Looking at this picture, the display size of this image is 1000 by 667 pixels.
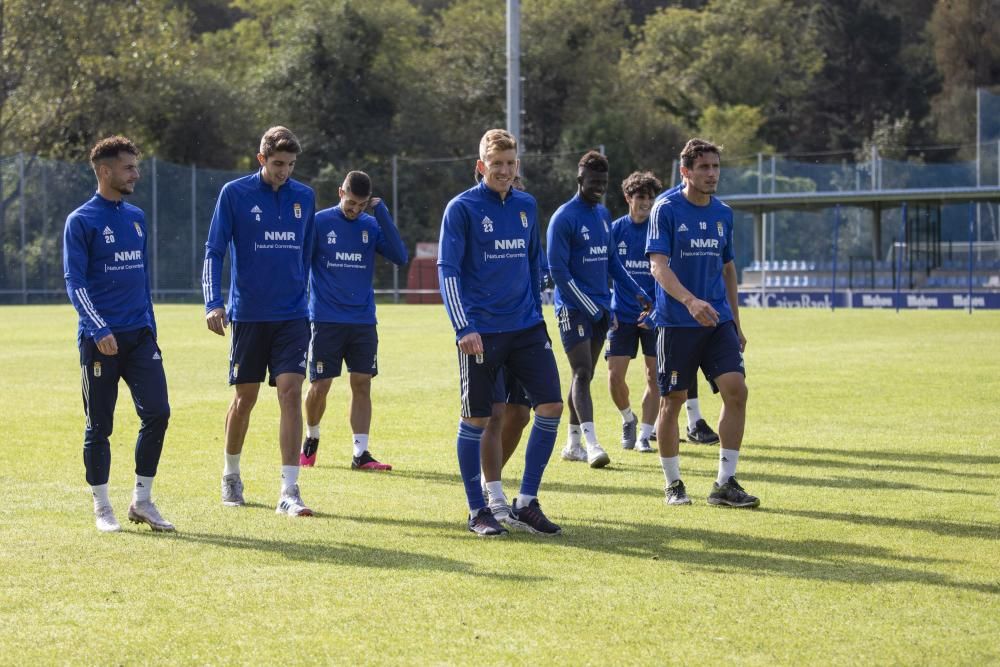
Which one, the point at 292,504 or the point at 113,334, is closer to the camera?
the point at 113,334

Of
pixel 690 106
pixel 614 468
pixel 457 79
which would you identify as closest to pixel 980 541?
pixel 614 468

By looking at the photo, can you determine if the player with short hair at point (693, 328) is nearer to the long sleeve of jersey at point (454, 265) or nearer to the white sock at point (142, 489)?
the long sleeve of jersey at point (454, 265)

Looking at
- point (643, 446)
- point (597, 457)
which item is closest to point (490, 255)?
point (597, 457)

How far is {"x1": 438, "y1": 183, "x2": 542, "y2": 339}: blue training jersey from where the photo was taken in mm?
7578

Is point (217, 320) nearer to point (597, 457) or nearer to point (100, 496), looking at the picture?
point (100, 496)

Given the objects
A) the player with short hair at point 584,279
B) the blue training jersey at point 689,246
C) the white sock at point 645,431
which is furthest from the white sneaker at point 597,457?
the blue training jersey at point 689,246

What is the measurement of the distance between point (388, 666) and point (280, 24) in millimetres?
56368

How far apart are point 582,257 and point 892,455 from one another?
2.69m

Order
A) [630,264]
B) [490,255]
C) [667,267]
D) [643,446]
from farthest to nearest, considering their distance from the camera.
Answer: [630,264]
[643,446]
[667,267]
[490,255]

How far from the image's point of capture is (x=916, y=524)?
7.86m

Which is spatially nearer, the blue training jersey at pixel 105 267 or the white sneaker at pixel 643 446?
the blue training jersey at pixel 105 267

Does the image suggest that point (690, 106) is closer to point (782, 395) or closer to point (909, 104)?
point (909, 104)

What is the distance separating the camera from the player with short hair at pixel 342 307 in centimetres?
1070

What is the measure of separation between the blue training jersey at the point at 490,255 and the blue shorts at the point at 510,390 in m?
0.39
